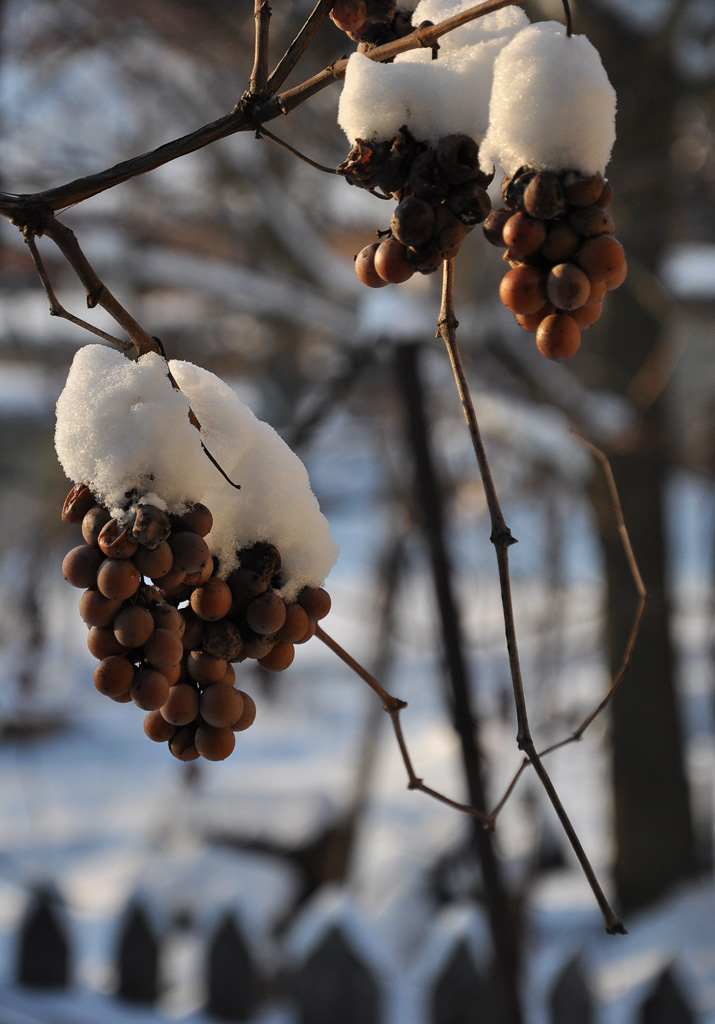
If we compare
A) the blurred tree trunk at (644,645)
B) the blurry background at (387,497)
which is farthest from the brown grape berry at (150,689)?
the blurred tree trunk at (644,645)

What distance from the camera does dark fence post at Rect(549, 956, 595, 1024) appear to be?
1779 millimetres

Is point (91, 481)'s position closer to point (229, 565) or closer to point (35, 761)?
point (229, 565)

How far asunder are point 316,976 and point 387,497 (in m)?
1.58

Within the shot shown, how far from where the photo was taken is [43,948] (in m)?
2.13

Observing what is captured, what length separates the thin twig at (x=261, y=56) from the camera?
0.51 metres

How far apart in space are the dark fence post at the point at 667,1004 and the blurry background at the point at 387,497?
0.14 m

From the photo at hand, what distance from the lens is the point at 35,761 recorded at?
4434 millimetres

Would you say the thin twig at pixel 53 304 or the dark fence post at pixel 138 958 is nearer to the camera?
the thin twig at pixel 53 304

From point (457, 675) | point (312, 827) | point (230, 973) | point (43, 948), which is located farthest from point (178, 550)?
point (312, 827)

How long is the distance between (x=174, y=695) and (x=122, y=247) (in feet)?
8.90

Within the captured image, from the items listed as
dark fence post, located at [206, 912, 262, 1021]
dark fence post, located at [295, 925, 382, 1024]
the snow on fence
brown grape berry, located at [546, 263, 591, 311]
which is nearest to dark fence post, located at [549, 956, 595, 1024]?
the snow on fence

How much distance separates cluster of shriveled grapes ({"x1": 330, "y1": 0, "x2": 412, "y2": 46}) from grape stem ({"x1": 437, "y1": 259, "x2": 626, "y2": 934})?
0.18m

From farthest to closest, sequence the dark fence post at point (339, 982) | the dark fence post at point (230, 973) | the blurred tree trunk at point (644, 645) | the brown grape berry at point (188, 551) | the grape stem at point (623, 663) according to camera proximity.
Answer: the blurred tree trunk at point (644, 645)
the dark fence post at point (230, 973)
the dark fence post at point (339, 982)
the grape stem at point (623, 663)
the brown grape berry at point (188, 551)

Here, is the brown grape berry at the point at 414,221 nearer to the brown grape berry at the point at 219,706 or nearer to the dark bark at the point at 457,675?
the brown grape berry at the point at 219,706
